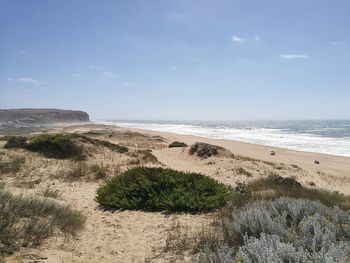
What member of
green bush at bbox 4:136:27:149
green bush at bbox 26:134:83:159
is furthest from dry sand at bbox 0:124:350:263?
green bush at bbox 4:136:27:149

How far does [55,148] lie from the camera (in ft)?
60.7

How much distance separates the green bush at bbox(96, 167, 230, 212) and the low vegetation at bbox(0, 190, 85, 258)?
5.63 ft

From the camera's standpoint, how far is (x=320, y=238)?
A: 463 cm

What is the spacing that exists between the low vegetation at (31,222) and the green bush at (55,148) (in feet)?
35.3

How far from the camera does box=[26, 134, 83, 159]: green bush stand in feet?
59.3

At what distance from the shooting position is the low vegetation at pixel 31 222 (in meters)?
5.10

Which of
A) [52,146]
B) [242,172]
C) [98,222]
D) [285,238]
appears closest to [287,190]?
[242,172]

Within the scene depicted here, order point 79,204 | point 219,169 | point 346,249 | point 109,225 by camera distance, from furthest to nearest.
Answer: point 219,169, point 79,204, point 109,225, point 346,249

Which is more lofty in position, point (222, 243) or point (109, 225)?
point (222, 243)

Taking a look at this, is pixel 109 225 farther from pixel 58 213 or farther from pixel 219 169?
pixel 219 169

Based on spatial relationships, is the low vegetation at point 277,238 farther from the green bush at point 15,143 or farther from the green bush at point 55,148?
the green bush at point 15,143

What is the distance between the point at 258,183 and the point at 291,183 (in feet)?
5.20

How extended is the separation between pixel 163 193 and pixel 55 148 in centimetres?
1119

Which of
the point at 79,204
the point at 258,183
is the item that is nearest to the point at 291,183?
the point at 258,183
